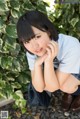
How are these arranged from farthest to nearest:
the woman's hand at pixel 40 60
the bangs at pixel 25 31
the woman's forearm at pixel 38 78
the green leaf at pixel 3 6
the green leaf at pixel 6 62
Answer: the green leaf at pixel 6 62
the green leaf at pixel 3 6
the woman's forearm at pixel 38 78
the woman's hand at pixel 40 60
the bangs at pixel 25 31

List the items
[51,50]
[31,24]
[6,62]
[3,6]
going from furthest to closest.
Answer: [6,62], [3,6], [51,50], [31,24]

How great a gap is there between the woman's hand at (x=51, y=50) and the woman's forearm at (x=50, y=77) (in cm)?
4

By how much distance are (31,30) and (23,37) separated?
7 cm

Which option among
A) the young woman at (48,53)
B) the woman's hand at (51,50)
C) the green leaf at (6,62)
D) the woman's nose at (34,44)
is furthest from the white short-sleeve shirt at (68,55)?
the green leaf at (6,62)

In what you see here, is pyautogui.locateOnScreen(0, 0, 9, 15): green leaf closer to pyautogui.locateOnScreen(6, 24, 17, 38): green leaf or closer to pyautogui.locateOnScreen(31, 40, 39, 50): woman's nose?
pyautogui.locateOnScreen(6, 24, 17, 38): green leaf

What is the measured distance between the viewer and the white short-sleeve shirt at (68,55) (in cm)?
185

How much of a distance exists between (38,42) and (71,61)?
287 millimetres

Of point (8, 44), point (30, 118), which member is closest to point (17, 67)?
point (8, 44)

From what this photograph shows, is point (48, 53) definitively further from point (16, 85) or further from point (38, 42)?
point (16, 85)

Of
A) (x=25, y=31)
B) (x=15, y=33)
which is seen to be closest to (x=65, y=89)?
(x=15, y=33)

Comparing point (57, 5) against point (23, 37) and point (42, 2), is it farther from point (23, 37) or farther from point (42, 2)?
point (23, 37)

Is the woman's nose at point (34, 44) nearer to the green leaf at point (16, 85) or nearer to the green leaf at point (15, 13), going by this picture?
the green leaf at point (15, 13)

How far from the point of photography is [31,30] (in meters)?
1.65

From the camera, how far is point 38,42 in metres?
1.68
